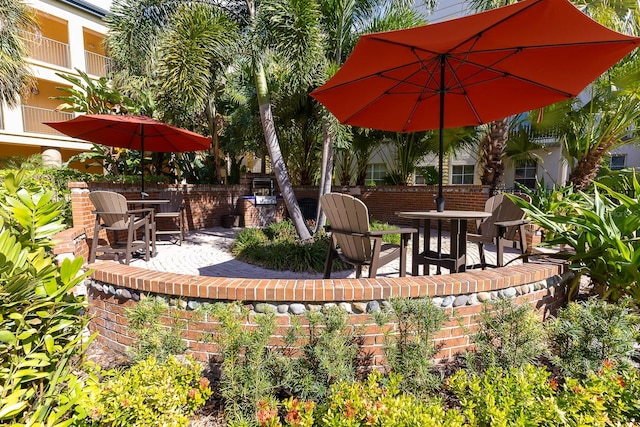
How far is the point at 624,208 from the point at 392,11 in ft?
18.5

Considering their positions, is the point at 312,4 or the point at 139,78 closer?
the point at 312,4

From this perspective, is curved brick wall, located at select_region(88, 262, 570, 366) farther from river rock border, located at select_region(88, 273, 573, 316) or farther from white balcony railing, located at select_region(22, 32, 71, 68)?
white balcony railing, located at select_region(22, 32, 71, 68)

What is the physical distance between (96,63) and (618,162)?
77.6ft

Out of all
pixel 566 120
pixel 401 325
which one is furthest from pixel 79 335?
pixel 566 120

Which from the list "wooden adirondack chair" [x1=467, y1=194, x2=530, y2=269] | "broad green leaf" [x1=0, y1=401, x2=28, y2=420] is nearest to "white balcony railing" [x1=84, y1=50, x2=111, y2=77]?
"wooden adirondack chair" [x1=467, y1=194, x2=530, y2=269]

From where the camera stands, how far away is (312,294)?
2.09 m

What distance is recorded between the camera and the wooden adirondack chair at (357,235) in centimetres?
285

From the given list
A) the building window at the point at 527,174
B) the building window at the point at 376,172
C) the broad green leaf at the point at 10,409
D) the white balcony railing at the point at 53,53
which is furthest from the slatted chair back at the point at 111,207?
the white balcony railing at the point at 53,53

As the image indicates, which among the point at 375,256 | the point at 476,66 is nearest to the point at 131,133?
the point at 375,256

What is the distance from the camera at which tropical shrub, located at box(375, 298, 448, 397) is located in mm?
1852

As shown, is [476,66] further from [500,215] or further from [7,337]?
[7,337]

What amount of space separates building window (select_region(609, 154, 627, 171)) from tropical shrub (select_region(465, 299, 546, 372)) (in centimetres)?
1365

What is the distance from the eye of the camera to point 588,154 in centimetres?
719

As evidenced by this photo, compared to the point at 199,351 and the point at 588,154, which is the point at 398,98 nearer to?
the point at 199,351
